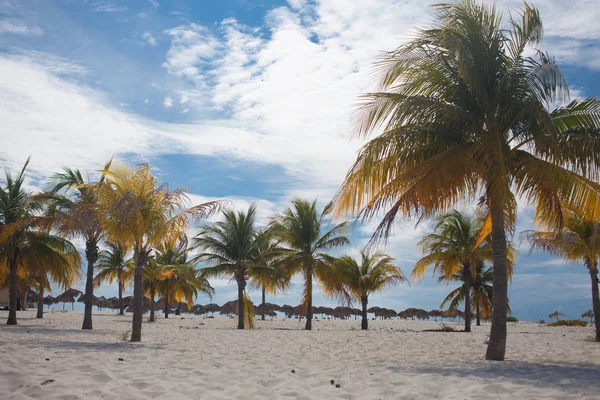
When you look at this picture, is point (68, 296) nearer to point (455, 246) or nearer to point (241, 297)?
point (241, 297)

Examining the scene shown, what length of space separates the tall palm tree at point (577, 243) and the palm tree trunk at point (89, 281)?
16.4 m

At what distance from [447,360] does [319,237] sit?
15.0 m

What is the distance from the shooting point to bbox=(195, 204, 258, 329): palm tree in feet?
81.2

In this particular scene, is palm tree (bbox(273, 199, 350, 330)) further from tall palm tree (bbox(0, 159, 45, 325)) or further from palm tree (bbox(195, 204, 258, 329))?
tall palm tree (bbox(0, 159, 45, 325))

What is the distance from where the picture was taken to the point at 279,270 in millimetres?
24109

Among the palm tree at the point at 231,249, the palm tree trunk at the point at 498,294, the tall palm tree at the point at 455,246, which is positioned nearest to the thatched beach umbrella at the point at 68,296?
the palm tree at the point at 231,249

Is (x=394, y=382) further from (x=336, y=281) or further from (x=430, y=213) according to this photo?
(x=336, y=281)

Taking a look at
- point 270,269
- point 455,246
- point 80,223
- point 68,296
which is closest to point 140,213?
point 80,223

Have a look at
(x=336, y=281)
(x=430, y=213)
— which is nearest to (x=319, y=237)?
(x=336, y=281)

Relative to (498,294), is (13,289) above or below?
below

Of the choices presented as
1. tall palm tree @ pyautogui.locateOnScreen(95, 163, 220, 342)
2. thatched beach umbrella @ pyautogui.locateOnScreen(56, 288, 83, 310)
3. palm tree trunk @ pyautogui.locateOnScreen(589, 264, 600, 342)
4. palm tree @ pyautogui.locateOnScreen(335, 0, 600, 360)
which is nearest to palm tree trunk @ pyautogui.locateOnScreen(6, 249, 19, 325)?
tall palm tree @ pyautogui.locateOnScreen(95, 163, 220, 342)

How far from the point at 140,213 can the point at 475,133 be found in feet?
29.4

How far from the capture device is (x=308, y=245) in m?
24.1

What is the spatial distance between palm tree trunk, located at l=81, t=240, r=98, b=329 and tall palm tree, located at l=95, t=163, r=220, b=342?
207 inches
